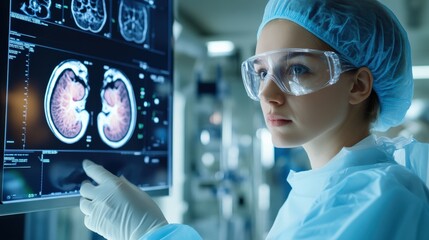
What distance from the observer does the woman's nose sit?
1172mm

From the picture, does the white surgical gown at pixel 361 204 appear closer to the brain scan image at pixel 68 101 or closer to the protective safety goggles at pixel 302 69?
the protective safety goggles at pixel 302 69

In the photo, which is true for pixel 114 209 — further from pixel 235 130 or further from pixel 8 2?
pixel 235 130

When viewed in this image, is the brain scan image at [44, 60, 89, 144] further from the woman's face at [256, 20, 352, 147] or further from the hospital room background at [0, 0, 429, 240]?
the hospital room background at [0, 0, 429, 240]

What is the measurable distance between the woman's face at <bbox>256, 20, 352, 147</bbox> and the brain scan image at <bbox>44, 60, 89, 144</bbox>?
47 centimetres

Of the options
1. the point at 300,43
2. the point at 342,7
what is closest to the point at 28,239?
the point at 300,43

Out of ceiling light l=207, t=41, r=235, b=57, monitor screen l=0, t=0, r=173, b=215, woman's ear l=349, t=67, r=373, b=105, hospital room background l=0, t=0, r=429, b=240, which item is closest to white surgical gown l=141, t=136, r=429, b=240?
woman's ear l=349, t=67, r=373, b=105

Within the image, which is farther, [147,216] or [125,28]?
[125,28]

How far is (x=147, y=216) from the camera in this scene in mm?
1157

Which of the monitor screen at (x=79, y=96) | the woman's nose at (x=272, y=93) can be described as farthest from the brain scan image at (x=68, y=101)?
the woman's nose at (x=272, y=93)

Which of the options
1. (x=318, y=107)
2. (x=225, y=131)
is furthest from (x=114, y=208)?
(x=225, y=131)

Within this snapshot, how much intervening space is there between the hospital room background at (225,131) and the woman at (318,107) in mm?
2380

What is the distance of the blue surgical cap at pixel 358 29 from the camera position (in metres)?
1.19

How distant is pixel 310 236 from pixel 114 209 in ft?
1.60

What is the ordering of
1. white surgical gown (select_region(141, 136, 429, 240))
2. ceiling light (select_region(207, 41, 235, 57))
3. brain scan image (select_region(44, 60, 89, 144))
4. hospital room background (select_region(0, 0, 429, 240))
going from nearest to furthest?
white surgical gown (select_region(141, 136, 429, 240)) < brain scan image (select_region(44, 60, 89, 144)) < hospital room background (select_region(0, 0, 429, 240)) < ceiling light (select_region(207, 41, 235, 57))
